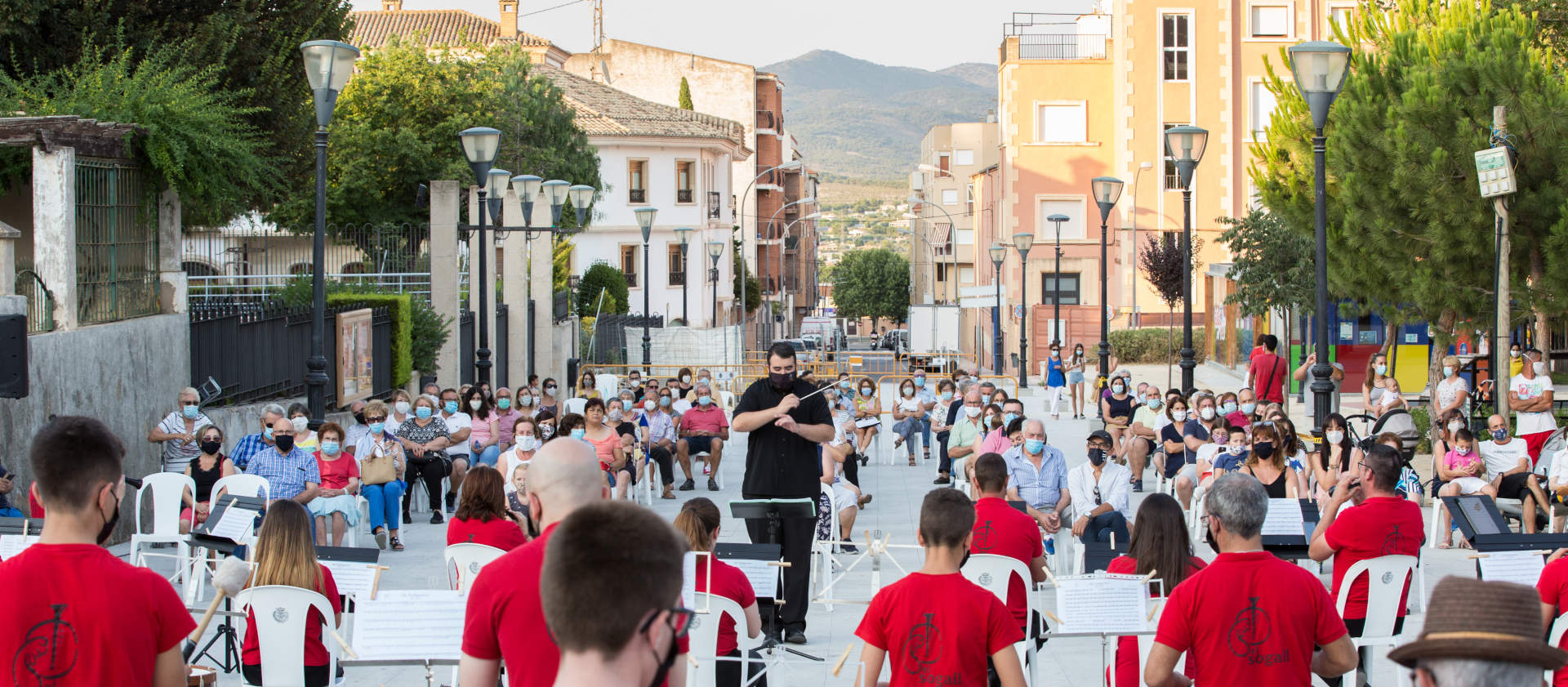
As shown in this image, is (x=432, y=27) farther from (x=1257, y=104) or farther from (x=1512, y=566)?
(x=1512, y=566)

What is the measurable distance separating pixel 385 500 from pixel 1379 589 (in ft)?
30.7

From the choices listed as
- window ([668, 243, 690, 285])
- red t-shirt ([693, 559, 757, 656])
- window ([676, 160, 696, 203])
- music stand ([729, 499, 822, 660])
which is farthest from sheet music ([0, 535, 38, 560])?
window ([676, 160, 696, 203])

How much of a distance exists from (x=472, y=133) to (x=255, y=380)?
157 inches

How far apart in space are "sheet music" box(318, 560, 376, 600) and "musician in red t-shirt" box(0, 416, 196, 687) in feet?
11.0

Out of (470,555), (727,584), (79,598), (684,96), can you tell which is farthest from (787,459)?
(684,96)

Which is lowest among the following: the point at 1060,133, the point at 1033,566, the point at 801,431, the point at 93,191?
the point at 1033,566

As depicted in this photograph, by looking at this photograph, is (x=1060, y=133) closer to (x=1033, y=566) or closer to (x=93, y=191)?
(x=93, y=191)

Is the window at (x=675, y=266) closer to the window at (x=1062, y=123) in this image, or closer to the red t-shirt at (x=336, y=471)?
the window at (x=1062, y=123)

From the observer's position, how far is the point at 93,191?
14.1 m

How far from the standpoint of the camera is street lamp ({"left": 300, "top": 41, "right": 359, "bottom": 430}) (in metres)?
13.2

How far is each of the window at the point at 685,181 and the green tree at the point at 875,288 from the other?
48.6 m

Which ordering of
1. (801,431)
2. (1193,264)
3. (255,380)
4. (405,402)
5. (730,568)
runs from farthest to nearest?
(1193,264) < (255,380) < (405,402) < (801,431) < (730,568)

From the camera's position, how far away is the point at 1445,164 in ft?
58.3

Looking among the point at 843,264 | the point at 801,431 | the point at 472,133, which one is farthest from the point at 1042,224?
the point at 843,264
